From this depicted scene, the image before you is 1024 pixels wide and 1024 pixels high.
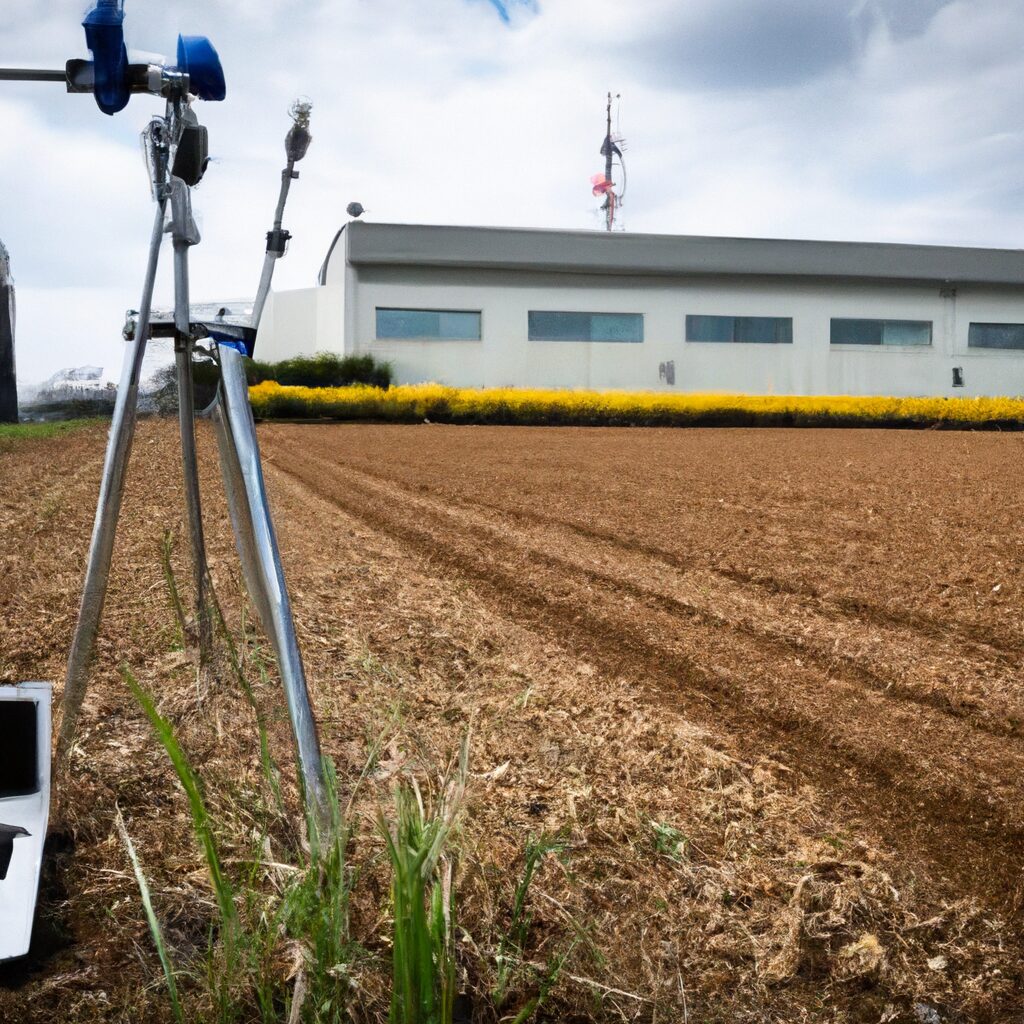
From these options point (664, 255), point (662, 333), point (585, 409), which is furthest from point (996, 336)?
point (585, 409)

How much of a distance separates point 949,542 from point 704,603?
70.6 inches

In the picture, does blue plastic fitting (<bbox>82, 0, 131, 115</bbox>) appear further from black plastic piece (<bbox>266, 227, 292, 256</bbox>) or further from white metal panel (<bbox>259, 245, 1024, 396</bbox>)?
white metal panel (<bbox>259, 245, 1024, 396</bbox>)

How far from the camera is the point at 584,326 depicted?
22.1 meters

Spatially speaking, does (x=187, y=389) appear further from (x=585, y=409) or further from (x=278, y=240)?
(x=585, y=409)

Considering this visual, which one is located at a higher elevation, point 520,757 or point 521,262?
point 521,262

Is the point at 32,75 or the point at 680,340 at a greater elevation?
→ the point at 680,340

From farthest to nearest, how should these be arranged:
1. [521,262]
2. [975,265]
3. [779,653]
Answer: [975,265] → [521,262] → [779,653]

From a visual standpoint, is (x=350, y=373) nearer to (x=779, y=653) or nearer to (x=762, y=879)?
(x=779, y=653)

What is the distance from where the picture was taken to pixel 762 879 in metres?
1.80

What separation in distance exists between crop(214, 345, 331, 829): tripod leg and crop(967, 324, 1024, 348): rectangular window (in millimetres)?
25145

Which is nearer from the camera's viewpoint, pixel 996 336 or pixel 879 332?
pixel 879 332

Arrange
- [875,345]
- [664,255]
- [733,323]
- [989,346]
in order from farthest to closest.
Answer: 1. [989,346]
2. [875,345]
3. [733,323]
4. [664,255]

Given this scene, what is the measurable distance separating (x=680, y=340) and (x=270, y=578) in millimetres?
21686

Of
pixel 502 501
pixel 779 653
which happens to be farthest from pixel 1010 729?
pixel 502 501
